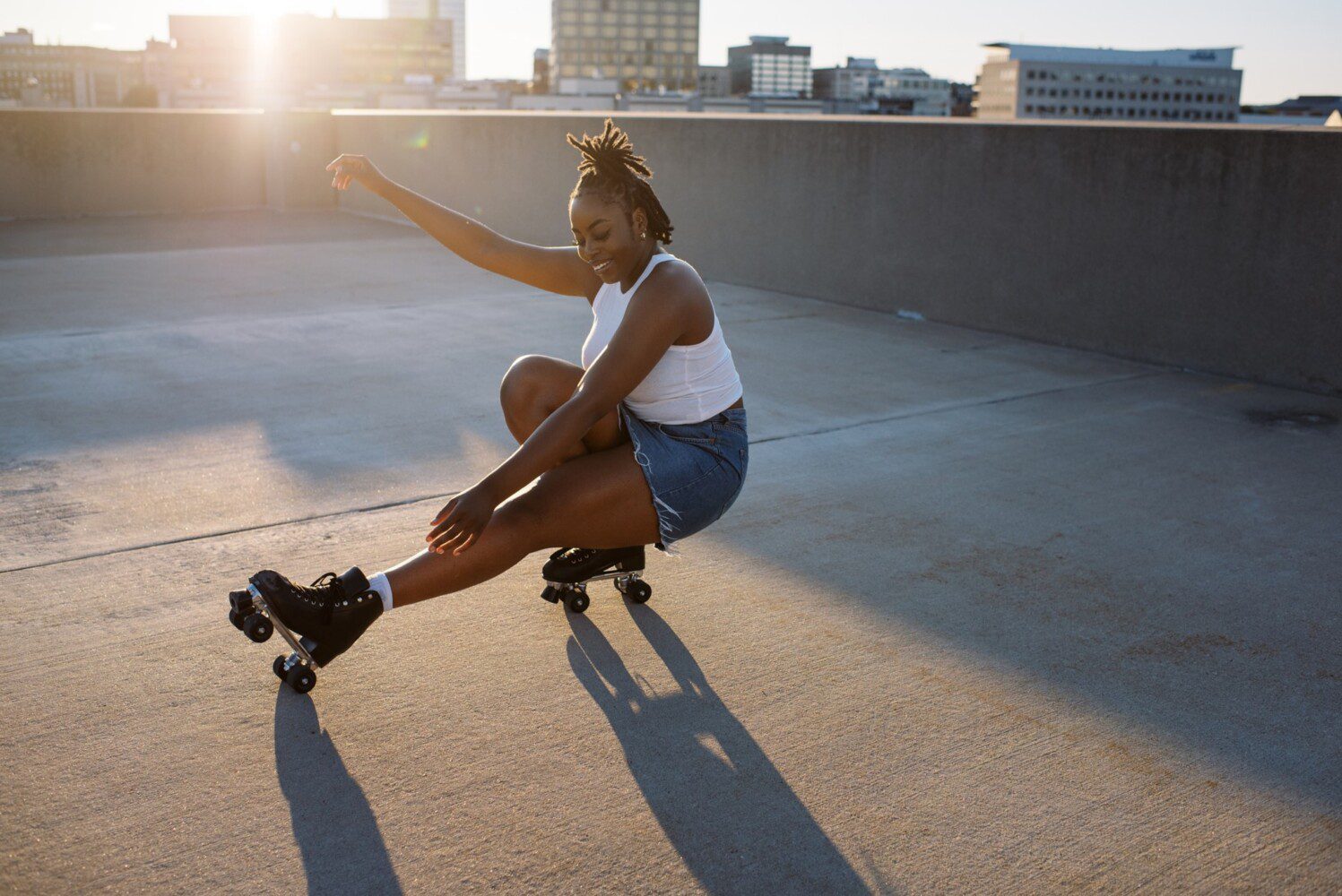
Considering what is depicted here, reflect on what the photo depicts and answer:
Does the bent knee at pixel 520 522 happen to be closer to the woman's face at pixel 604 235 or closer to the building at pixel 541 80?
the woman's face at pixel 604 235

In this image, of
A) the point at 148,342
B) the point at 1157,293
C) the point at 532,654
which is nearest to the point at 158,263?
the point at 148,342

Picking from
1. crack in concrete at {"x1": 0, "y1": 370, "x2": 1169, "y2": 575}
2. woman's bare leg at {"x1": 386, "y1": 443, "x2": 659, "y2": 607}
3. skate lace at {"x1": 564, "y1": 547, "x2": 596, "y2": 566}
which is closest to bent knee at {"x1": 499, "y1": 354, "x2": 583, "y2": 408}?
woman's bare leg at {"x1": 386, "y1": 443, "x2": 659, "y2": 607}

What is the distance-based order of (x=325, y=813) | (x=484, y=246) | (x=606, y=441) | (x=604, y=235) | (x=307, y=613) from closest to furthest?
(x=325, y=813) → (x=307, y=613) → (x=604, y=235) → (x=606, y=441) → (x=484, y=246)

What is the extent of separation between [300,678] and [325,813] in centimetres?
54

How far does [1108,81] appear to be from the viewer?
572 ft

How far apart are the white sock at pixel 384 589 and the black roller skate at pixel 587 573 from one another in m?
0.64

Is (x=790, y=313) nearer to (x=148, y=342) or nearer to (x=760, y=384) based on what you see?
(x=760, y=384)

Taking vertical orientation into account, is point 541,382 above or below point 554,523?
above

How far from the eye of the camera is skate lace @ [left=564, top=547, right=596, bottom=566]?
3.51m

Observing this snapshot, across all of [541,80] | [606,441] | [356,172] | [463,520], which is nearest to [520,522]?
[463,520]

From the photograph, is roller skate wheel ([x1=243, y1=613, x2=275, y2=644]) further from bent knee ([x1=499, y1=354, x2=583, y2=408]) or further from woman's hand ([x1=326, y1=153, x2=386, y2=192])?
woman's hand ([x1=326, y1=153, x2=386, y2=192])

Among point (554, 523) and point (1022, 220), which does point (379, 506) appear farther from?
point (1022, 220)

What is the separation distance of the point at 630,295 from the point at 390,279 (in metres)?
7.20

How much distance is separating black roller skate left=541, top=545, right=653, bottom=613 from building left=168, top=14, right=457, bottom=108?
157458mm
